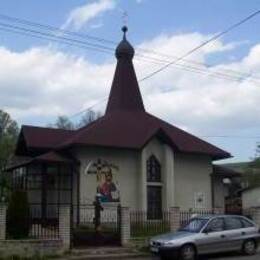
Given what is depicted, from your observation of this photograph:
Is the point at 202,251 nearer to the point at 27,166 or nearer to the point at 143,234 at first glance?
the point at 143,234

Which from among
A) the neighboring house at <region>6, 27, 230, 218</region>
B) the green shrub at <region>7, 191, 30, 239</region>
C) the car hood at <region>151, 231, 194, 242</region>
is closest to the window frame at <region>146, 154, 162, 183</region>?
the neighboring house at <region>6, 27, 230, 218</region>

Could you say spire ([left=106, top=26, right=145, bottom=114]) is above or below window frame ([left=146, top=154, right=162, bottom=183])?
above

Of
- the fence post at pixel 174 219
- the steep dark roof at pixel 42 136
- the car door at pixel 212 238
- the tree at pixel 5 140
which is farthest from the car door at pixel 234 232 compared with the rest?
the tree at pixel 5 140

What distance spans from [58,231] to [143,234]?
383 centimetres

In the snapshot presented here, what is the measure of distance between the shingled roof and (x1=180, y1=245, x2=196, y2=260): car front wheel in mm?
12489

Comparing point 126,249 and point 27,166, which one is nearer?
point 126,249

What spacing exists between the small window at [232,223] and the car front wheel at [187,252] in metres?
1.86

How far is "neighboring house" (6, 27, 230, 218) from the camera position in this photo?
3312 centimetres

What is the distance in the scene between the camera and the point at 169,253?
68.5ft

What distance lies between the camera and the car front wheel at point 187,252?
20828 millimetres

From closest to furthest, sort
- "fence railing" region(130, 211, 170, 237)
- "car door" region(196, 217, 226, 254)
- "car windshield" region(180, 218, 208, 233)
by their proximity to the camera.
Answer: "car door" region(196, 217, 226, 254), "car windshield" region(180, 218, 208, 233), "fence railing" region(130, 211, 170, 237)

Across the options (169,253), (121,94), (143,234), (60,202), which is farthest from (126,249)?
Answer: (121,94)

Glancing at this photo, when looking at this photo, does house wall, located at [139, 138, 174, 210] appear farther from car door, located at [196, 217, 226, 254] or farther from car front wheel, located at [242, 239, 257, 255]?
car door, located at [196, 217, 226, 254]

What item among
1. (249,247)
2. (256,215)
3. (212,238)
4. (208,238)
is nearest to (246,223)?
(249,247)
